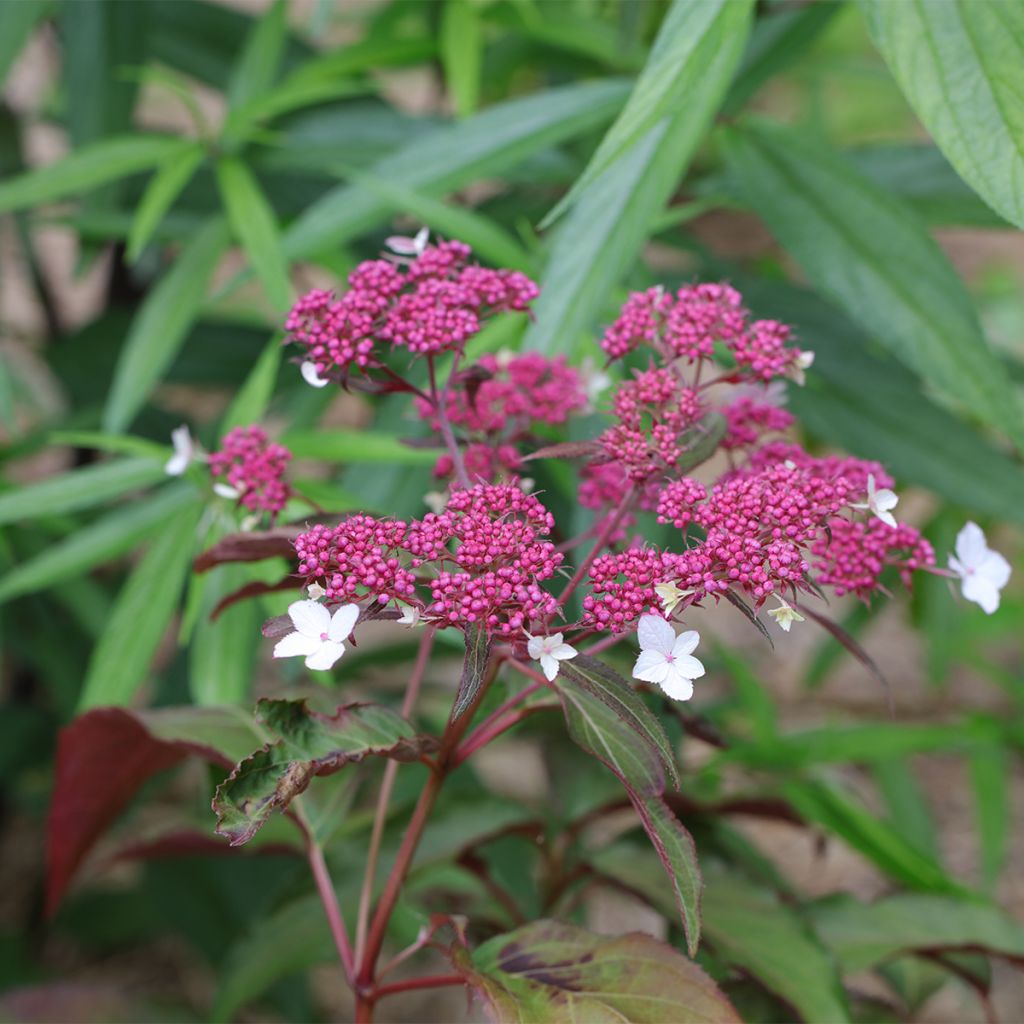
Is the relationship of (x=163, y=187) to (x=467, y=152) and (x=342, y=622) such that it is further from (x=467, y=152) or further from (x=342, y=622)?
(x=342, y=622)

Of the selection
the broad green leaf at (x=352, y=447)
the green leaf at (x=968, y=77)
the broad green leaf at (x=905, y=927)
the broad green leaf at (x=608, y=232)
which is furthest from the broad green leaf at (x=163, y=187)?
the broad green leaf at (x=905, y=927)

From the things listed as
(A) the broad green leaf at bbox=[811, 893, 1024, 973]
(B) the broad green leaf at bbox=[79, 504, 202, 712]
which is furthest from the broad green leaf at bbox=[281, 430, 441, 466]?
(A) the broad green leaf at bbox=[811, 893, 1024, 973]

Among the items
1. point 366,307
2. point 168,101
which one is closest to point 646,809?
point 366,307

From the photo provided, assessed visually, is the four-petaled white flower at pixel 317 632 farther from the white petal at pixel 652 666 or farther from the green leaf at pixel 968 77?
the green leaf at pixel 968 77

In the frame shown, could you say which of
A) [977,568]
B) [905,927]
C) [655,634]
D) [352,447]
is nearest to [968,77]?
[977,568]

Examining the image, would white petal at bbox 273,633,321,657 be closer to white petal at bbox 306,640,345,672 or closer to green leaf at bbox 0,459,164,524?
white petal at bbox 306,640,345,672
